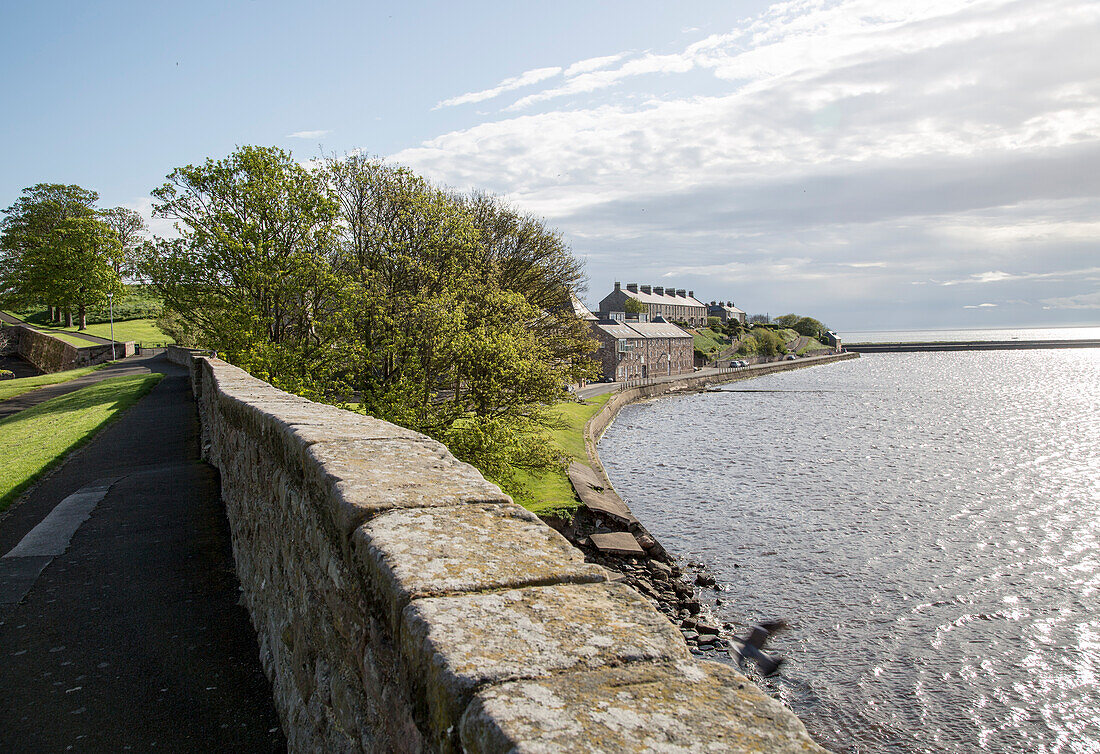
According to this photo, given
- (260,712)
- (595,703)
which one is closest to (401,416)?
(260,712)

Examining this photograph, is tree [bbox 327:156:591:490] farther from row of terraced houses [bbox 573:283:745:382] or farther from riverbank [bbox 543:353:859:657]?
row of terraced houses [bbox 573:283:745:382]

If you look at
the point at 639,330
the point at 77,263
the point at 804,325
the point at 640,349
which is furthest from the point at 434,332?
the point at 804,325

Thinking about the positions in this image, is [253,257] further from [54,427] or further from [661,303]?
[661,303]

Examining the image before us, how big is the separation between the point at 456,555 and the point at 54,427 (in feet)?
71.4

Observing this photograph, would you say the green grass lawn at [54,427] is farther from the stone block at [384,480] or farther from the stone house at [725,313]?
the stone house at [725,313]

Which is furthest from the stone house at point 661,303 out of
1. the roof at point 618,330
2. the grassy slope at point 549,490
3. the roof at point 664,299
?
the grassy slope at point 549,490

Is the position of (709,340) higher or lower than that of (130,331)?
higher

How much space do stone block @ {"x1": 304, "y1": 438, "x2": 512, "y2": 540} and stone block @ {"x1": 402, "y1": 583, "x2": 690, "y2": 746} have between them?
3.03ft

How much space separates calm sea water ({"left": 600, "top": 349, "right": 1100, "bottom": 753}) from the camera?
48.8ft

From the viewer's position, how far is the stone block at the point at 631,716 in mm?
A: 1609

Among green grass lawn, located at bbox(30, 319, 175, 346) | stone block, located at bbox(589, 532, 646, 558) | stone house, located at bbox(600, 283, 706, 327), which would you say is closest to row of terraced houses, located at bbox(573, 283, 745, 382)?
stone house, located at bbox(600, 283, 706, 327)

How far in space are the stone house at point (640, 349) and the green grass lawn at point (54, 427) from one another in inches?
1995

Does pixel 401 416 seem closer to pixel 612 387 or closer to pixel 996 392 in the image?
pixel 612 387

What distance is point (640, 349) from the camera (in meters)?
89.2
